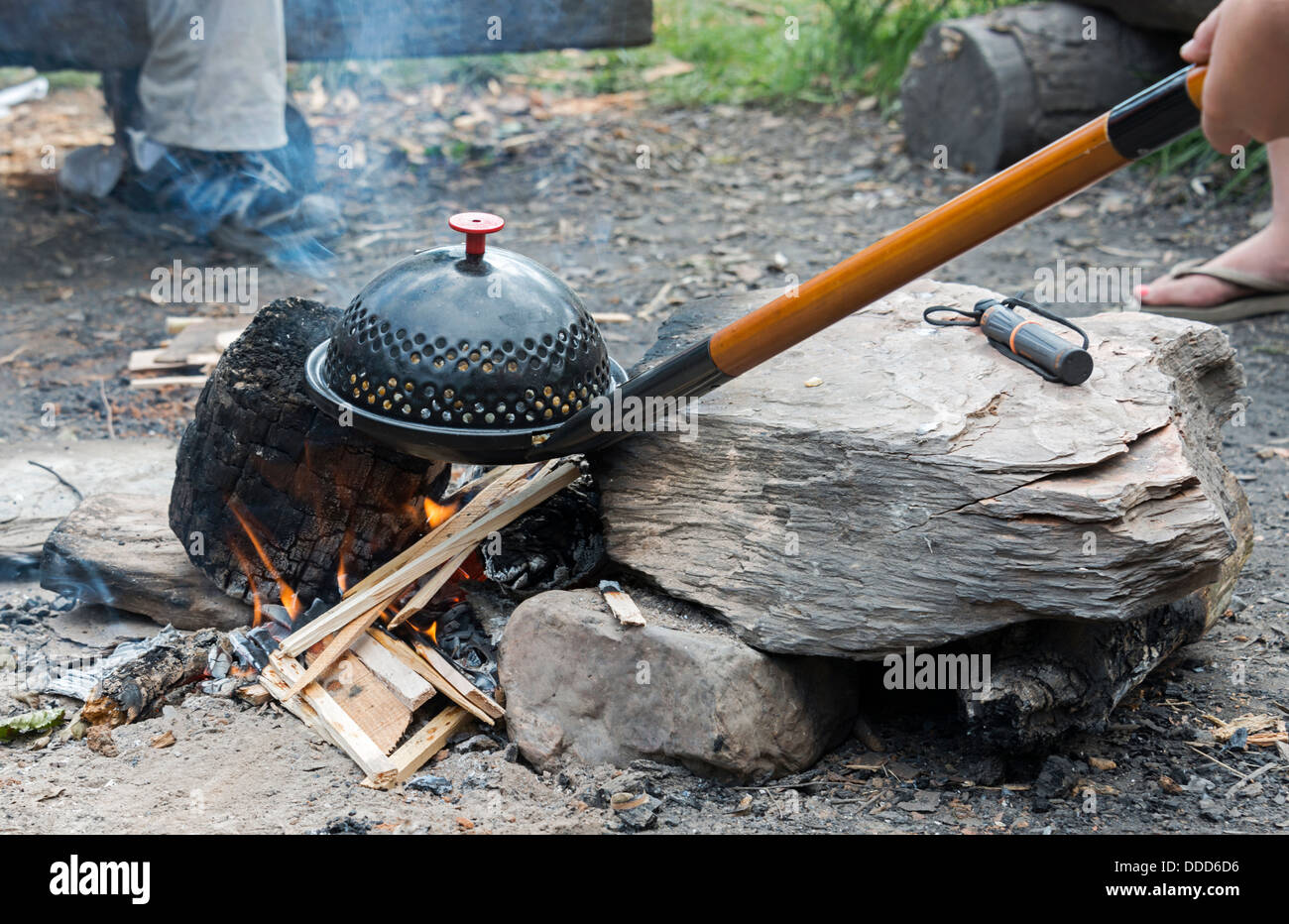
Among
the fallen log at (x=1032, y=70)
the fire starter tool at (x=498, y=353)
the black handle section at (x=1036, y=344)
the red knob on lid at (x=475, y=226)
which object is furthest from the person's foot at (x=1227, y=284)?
the red knob on lid at (x=475, y=226)

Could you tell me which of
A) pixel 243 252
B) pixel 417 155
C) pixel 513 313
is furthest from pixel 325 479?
pixel 417 155

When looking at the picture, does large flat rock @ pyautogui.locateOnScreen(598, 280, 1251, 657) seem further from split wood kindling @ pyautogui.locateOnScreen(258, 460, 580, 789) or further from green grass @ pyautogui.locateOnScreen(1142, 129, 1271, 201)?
green grass @ pyautogui.locateOnScreen(1142, 129, 1271, 201)

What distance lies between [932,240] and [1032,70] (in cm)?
530

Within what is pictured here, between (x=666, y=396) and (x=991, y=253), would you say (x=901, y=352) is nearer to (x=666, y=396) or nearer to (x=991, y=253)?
(x=666, y=396)

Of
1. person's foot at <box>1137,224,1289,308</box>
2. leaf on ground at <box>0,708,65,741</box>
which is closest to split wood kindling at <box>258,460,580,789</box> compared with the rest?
leaf on ground at <box>0,708,65,741</box>

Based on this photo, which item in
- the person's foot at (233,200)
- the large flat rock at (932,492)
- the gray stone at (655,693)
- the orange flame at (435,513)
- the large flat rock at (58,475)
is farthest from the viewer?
the person's foot at (233,200)

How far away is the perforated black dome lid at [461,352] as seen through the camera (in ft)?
9.07

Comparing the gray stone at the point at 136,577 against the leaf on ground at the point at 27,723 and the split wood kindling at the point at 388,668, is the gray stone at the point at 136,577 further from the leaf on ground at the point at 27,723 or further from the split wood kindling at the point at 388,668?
the leaf on ground at the point at 27,723

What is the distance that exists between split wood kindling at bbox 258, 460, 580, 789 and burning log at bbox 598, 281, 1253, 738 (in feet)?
1.40

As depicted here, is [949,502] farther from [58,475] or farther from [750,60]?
[750,60]

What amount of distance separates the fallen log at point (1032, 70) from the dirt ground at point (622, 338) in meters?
0.42

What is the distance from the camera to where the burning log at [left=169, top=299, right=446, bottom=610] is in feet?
10.2

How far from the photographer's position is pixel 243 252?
252 inches

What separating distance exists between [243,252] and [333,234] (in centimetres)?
53
